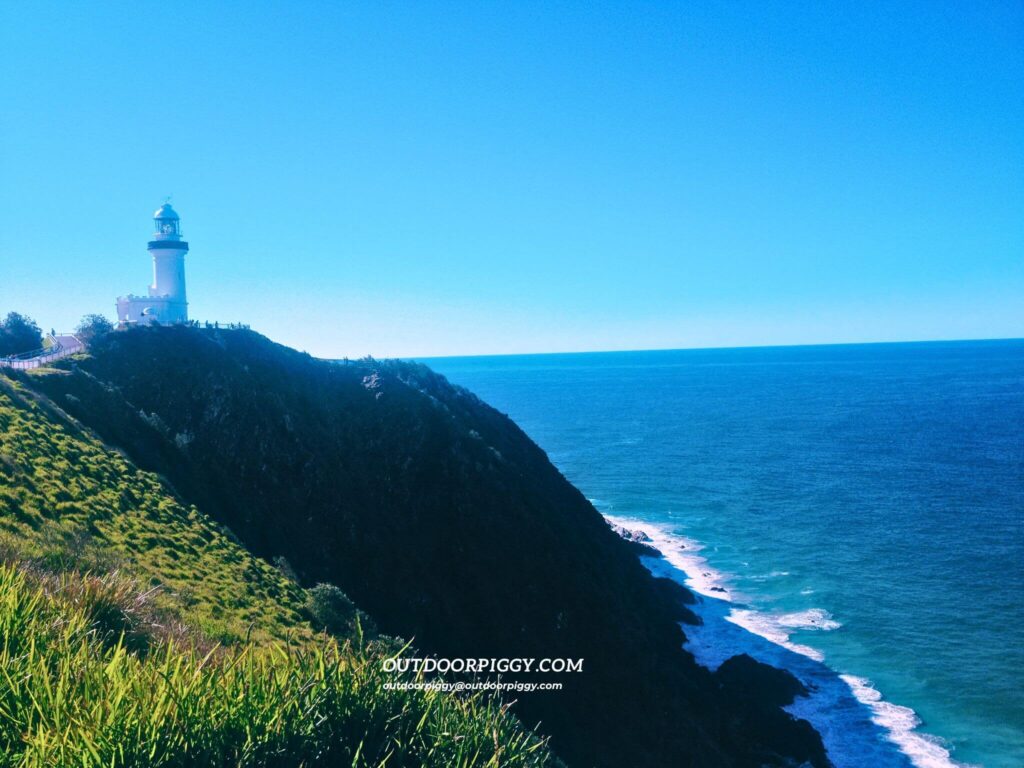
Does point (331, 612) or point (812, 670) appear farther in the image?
point (812, 670)

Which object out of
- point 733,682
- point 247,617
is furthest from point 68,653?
point 733,682

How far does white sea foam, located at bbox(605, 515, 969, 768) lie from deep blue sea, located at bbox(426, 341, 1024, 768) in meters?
0.10

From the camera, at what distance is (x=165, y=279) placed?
48531 mm

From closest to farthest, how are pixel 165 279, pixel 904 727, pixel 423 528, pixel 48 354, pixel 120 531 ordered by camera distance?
pixel 120 531, pixel 904 727, pixel 48 354, pixel 423 528, pixel 165 279

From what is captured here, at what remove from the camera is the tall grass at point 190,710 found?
226 inches

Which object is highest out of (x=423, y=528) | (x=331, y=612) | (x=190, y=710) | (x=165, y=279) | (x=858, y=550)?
(x=165, y=279)

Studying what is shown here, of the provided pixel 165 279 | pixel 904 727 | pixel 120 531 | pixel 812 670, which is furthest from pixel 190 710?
pixel 165 279

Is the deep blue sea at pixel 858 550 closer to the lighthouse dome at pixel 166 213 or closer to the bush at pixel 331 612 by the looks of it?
the bush at pixel 331 612

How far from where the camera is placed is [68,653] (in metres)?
6.66

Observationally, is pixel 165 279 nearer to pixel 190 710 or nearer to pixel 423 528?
pixel 423 528

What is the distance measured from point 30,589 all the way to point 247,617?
8.05 m

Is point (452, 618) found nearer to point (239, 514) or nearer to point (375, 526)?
point (375, 526)

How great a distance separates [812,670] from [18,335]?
166ft

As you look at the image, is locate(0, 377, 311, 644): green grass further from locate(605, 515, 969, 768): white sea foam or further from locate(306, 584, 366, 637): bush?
locate(605, 515, 969, 768): white sea foam
